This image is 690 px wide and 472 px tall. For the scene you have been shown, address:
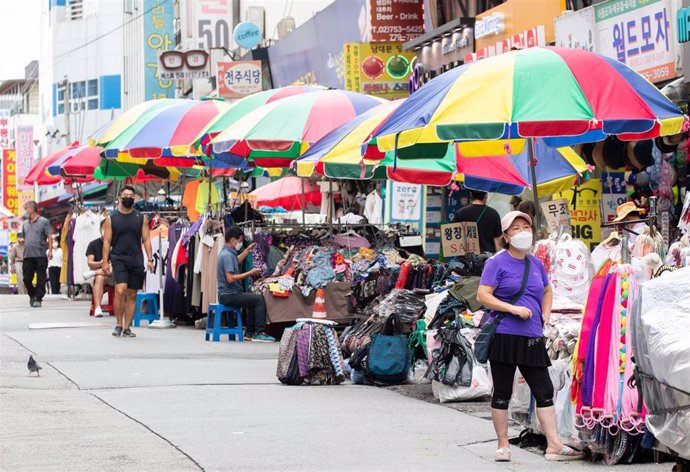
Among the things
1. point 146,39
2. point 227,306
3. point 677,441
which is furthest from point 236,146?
point 146,39

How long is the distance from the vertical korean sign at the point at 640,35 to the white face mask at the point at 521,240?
6902mm

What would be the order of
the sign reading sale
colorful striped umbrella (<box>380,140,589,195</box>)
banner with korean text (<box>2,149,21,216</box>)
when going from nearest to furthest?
colorful striped umbrella (<box>380,140,589,195</box>), the sign reading sale, banner with korean text (<box>2,149,21,216</box>)

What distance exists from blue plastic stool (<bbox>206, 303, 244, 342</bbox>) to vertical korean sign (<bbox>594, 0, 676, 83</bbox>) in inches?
234

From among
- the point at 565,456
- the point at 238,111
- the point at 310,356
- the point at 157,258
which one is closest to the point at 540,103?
the point at 565,456

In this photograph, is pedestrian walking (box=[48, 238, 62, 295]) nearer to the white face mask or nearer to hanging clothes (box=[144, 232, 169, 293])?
hanging clothes (box=[144, 232, 169, 293])

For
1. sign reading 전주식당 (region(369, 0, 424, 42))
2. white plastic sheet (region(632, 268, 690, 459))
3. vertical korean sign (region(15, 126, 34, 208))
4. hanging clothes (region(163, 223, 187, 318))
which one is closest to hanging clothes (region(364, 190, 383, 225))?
hanging clothes (region(163, 223, 187, 318))

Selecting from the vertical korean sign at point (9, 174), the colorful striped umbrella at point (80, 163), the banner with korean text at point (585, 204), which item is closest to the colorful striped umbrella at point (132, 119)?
the colorful striped umbrella at point (80, 163)

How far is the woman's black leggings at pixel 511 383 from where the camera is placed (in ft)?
28.6

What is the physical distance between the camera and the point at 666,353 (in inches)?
295

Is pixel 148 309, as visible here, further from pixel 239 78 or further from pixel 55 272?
pixel 55 272

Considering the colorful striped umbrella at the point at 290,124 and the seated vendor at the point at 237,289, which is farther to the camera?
the colorful striped umbrella at the point at 290,124

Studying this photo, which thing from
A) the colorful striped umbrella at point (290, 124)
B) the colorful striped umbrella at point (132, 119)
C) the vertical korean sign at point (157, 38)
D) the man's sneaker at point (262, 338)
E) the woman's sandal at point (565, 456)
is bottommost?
the woman's sandal at point (565, 456)

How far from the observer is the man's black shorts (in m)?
16.9

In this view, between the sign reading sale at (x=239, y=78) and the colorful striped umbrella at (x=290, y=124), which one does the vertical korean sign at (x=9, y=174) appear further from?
the colorful striped umbrella at (x=290, y=124)
